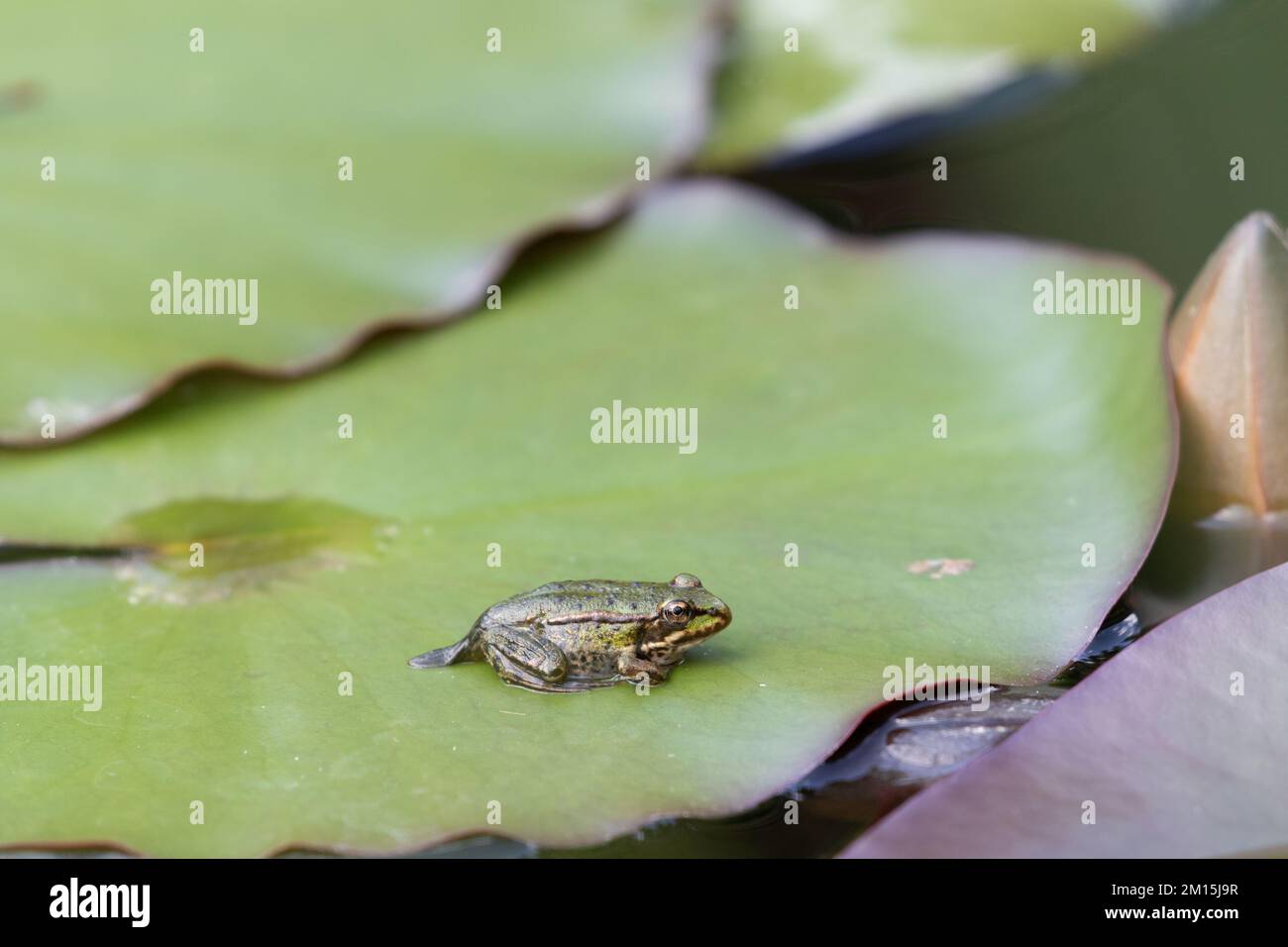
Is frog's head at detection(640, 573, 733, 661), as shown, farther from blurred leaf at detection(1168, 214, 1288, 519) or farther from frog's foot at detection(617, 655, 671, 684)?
blurred leaf at detection(1168, 214, 1288, 519)

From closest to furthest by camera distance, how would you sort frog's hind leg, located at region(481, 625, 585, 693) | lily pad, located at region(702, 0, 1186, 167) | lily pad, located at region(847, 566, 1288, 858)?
lily pad, located at region(847, 566, 1288, 858), frog's hind leg, located at region(481, 625, 585, 693), lily pad, located at region(702, 0, 1186, 167)

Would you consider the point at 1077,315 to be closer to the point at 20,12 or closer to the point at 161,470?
the point at 161,470

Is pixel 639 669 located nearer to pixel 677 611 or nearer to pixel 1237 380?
pixel 677 611

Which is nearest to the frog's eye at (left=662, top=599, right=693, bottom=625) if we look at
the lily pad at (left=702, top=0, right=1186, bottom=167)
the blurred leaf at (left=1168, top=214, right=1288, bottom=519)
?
the blurred leaf at (left=1168, top=214, right=1288, bottom=519)

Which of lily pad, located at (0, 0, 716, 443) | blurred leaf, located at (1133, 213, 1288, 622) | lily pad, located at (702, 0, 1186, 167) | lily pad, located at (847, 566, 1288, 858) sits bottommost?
lily pad, located at (847, 566, 1288, 858)

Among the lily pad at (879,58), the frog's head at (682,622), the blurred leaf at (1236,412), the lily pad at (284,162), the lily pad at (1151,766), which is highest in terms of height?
the lily pad at (879,58)

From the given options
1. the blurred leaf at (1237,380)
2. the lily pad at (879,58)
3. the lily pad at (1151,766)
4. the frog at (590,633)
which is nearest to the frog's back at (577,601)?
the frog at (590,633)

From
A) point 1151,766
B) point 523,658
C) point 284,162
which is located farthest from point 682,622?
point 284,162

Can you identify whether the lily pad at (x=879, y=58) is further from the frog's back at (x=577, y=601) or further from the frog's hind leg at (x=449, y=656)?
the frog's hind leg at (x=449, y=656)
